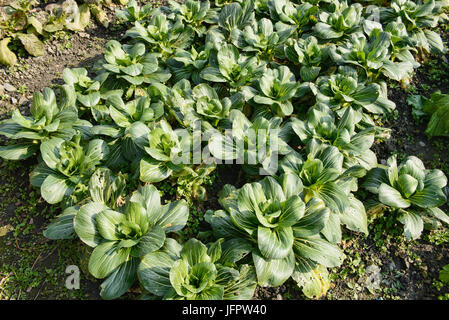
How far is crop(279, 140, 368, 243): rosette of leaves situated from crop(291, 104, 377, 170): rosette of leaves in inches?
7.2

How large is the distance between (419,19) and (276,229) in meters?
4.18

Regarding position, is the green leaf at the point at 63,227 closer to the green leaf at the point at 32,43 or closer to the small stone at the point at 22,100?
the small stone at the point at 22,100

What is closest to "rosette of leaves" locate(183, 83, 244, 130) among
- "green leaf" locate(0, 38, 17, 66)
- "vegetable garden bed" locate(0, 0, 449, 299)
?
"vegetable garden bed" locate(0, 0, 449, 299)

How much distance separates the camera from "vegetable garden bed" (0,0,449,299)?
317 cm

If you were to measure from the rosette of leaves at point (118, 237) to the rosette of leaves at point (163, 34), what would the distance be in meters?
2.50

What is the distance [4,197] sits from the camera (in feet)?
13.3

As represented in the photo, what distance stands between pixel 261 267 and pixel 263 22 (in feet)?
11.1

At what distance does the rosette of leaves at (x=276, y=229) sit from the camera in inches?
120

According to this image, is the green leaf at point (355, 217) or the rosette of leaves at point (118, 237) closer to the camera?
the rosette of leaves at point (118, 237)

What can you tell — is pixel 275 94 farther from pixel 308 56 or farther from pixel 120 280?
pixel 120 280

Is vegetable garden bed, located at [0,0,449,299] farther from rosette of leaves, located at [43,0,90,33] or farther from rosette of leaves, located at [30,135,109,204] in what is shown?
rosette of leaves, located at [43,0,90,33]

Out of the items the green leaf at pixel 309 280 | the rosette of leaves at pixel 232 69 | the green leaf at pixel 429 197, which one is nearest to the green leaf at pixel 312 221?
the green leaf at pixel 309 280

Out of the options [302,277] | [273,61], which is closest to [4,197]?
[302,277]

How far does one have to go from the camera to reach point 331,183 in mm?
3537
